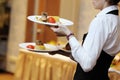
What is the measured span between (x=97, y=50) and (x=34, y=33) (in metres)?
2.82

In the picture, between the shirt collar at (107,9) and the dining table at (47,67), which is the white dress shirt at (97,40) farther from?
the dining table at (47,67)

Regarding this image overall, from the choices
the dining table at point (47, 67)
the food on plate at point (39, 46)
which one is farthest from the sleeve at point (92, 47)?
the dining table at point (47, 67)

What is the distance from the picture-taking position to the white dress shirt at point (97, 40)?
123cm

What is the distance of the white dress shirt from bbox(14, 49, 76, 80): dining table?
37.7 inches

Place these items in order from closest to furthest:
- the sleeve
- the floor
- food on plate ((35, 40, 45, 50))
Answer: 1. the sleeve
2. food on plate ((35, 40, 45, 50))
3. the floor

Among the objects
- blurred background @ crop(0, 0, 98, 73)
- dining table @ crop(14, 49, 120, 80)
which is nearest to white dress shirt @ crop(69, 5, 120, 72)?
dining table @ crop(14, 49, 120, 80)

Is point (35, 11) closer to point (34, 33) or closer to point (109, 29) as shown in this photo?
point (34, 33)

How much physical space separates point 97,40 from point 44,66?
1223 mm

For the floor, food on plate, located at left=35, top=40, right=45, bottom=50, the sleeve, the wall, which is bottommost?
the floor

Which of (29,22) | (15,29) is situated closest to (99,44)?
(29,22)

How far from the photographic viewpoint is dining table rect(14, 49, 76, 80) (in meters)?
2.26

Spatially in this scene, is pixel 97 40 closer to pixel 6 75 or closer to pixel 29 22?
pixel 29 22

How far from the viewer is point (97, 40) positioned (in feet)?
4.03

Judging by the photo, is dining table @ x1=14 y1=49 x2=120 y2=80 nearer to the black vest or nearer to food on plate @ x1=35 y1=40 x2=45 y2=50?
food on plate @ x1=35 y1=40 x2=45 y2=50
